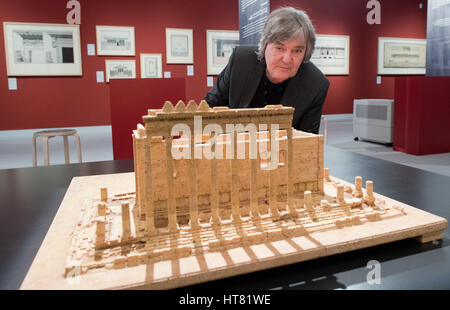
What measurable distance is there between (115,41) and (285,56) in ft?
21.6

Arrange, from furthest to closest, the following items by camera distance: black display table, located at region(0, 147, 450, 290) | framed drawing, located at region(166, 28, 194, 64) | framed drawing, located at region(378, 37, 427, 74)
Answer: framed drawing, located at region(378, 37, 427, 74), framed drawing, located at region(166, 28, 194, 64), black display table, located at region(0, 147, 450, 290)

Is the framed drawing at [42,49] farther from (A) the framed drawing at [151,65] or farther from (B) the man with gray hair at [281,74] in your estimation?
(B) the man with gray hair at [281,74]

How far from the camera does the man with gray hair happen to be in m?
1.78

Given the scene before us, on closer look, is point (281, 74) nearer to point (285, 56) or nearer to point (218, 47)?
point (285, 56)

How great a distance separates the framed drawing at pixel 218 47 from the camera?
8.28 metres

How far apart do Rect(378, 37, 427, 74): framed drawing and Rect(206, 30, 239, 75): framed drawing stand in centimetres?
436

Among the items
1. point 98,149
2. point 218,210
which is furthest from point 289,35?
point 98,149

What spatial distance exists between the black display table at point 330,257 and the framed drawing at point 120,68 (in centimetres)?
625

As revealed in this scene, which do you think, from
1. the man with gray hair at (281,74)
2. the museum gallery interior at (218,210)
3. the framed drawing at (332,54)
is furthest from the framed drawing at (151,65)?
the man with gray hair at (281,74)

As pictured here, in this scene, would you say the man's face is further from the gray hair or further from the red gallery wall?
the red gallery wall

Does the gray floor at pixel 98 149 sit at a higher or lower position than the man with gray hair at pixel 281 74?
lower

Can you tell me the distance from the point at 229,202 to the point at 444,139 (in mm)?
5734

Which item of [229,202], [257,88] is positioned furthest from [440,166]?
[229,202]

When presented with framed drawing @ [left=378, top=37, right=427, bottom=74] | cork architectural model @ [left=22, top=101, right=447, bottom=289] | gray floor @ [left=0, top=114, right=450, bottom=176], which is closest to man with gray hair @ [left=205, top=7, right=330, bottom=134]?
cork architectural model @ [left=22, top=101, right=447, bottom=289]
